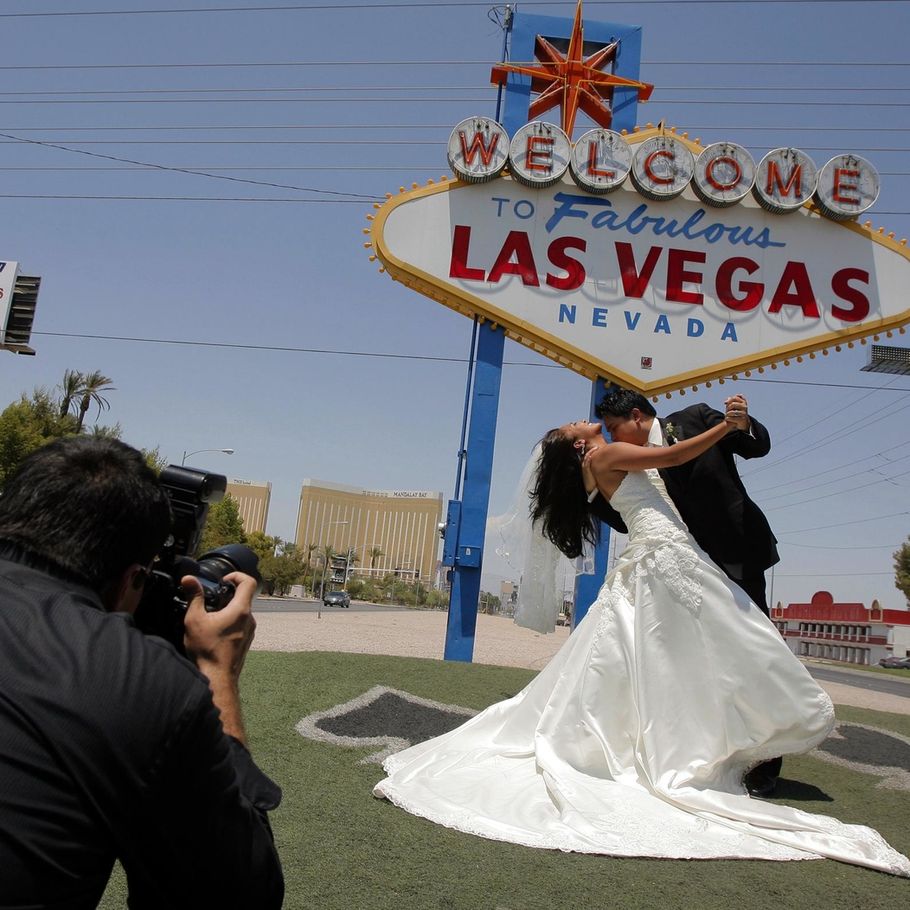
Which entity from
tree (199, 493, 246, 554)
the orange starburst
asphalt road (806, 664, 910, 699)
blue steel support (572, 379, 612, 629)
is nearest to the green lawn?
blue steel support (572, 379, 612, 629)

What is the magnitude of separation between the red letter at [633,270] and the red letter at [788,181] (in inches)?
54.1

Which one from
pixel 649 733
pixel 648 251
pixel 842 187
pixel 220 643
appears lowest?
pixel 649 733

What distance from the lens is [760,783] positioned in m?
4.11

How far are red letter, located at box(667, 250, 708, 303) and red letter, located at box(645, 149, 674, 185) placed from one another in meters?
0.76

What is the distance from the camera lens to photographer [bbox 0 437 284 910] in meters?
0.94

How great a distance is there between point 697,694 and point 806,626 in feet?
240

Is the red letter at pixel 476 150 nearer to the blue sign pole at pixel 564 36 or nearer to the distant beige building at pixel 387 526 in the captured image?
the blue sign pole at pixel 564 36

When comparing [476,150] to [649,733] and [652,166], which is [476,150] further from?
[649,733]

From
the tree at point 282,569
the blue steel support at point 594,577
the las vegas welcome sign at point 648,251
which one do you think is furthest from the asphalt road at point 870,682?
the tree at point 282,569

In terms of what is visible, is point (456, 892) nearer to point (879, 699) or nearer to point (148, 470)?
point (148, 470)

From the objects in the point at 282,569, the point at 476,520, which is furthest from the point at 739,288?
the point at 282,569

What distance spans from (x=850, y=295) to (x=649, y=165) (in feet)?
8.46

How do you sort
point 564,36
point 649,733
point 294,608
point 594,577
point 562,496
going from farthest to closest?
point 294,608
point 564,36
point 594,577
point 562,496
point 649,733

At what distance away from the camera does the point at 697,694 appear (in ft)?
12.3
